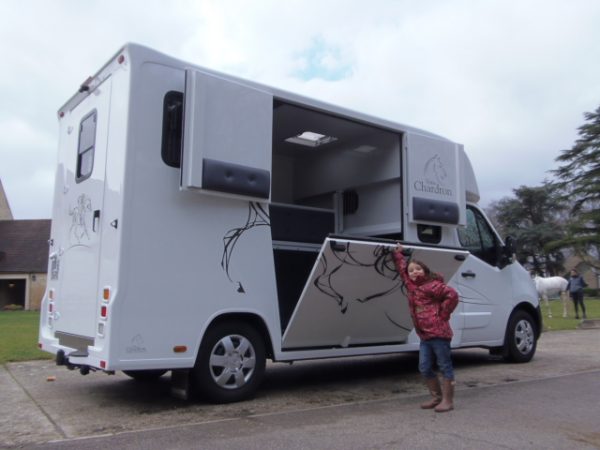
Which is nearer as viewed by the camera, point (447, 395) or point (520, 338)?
point (447, 395)

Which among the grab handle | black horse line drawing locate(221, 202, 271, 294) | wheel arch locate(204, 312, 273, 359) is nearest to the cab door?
wheel arch locate(204, 312, 273, 359)

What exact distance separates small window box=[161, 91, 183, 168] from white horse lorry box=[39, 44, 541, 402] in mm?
13

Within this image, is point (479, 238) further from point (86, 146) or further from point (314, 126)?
point (86, 146)

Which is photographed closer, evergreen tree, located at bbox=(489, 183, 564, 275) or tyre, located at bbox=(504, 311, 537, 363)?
tyre, located at bbox=(504, 311, 537, 363)

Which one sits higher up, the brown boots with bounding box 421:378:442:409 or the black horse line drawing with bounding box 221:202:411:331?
the black horse line drawing with bounding box 221:202:411:331

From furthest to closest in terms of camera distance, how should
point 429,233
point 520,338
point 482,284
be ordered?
point 520,338, point 482,284, point 429,233

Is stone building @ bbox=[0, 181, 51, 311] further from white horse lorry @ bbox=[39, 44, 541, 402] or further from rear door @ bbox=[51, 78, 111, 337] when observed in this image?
white horse lorry @ bbox=[39, 44, 541, 402]

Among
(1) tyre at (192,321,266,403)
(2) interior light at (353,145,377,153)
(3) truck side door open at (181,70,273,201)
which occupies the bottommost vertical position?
(1) tyre at (192,321,266,403)

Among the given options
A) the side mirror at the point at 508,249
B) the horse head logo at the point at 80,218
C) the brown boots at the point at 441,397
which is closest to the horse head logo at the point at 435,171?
the side mirror at the point at 508,249

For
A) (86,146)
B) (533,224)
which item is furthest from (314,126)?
(533,224)

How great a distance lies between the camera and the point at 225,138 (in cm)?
559

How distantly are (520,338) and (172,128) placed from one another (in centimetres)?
631

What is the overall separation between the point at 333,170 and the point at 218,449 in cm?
521

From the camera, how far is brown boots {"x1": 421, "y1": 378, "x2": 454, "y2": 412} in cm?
553
